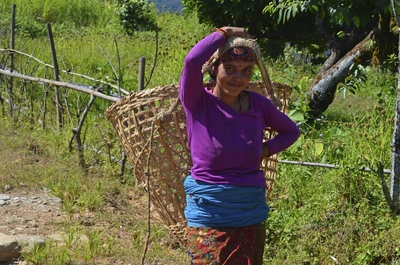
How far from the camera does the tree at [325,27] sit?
505 cm

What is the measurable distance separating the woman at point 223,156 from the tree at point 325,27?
2.08m

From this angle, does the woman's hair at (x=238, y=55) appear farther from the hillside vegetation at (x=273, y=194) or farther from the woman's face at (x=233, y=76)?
the hillside vegetation at (x=273, y=194)

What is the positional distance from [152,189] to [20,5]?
12.2 meters

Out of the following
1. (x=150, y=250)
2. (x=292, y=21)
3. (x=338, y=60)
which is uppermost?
(x=292, y=21)

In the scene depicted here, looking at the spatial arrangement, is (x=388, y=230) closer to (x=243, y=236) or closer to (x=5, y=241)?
(x=243, y=236)

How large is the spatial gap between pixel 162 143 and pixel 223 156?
0.72 metres

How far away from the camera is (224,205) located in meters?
2.54

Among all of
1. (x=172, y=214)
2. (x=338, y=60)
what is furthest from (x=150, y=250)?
(x=338, y=60)

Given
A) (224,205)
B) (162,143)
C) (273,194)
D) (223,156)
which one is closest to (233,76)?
(223,156)

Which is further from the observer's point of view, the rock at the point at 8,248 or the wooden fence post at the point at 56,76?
the wooden fence post at the point at 56,76

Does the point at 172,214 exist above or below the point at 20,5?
below

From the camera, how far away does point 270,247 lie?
3.71 meters

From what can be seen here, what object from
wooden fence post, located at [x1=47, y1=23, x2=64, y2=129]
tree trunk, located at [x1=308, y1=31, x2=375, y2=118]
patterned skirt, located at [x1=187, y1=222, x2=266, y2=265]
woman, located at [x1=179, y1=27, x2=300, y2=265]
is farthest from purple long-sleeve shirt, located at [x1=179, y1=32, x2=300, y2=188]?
tree trunk, located at [x1=308, y1=31, x2=375, y2=118]

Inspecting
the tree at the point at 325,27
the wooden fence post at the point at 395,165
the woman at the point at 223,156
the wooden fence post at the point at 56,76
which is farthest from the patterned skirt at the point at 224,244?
the wooden fence post at the point at 56,76
